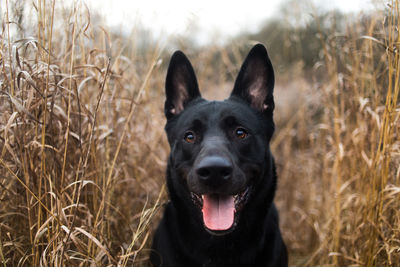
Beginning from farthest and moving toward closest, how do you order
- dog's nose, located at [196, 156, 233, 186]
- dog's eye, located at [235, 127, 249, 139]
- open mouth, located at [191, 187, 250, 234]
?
dog's eye, located at [235, 127, 249, 139] → open mouth, located at [191, 187, 250, 234] → dog's nose, located at [196, 156, 233, 186]

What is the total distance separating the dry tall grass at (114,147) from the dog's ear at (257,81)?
0.59 m

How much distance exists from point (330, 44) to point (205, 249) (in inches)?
69.9

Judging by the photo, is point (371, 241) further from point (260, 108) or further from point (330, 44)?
point (330, 44)

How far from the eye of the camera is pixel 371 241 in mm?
2275

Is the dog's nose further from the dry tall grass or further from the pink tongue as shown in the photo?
the dry tall grass

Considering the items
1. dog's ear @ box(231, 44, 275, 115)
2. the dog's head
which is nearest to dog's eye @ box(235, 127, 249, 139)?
the dog's head

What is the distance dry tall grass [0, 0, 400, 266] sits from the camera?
6.44 feet

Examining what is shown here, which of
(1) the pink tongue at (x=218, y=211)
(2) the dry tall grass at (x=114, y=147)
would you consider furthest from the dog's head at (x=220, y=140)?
(2) the dry tall grass at (x=114, y=147)

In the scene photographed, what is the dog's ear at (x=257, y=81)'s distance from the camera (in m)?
2.31

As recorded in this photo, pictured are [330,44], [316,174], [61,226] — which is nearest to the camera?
[61,226]

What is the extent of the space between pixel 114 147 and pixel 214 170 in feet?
3.61

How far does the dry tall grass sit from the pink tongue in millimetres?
321

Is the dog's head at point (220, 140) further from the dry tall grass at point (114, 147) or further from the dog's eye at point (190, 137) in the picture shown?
the dry tall grass at point (114, 147)

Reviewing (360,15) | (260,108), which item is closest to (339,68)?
(360,15)
